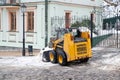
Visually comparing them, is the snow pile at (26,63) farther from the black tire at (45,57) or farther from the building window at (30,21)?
the building window at (30,21)

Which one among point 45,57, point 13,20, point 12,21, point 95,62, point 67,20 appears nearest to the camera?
point 95,62

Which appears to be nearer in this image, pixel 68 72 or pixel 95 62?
pixel 68 72

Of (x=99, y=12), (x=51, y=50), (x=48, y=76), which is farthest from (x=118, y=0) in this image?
Result: (x=48, y=76)

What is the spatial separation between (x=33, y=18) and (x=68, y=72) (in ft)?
46.9

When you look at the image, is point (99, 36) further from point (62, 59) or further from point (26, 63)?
point (62, 59)

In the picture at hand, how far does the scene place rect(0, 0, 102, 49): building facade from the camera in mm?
28734

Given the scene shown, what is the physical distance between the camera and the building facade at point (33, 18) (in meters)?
28.7

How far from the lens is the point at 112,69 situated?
16641 millimetres

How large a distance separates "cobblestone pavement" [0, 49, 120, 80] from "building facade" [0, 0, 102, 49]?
10535 mm

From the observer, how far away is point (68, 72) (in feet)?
52.2

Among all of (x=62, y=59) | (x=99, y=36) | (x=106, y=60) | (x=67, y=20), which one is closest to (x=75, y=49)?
(x=62, y=59)

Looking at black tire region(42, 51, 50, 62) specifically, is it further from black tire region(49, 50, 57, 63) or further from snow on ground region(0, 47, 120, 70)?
black tire region(49, 50, 57, 63)

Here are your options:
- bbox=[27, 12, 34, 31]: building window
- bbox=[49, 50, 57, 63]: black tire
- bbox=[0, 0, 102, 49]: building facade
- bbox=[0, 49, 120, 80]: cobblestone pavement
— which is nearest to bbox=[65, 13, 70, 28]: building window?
bbox=[0, 0, 102, 49]: building facade

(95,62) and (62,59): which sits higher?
(62,59)
